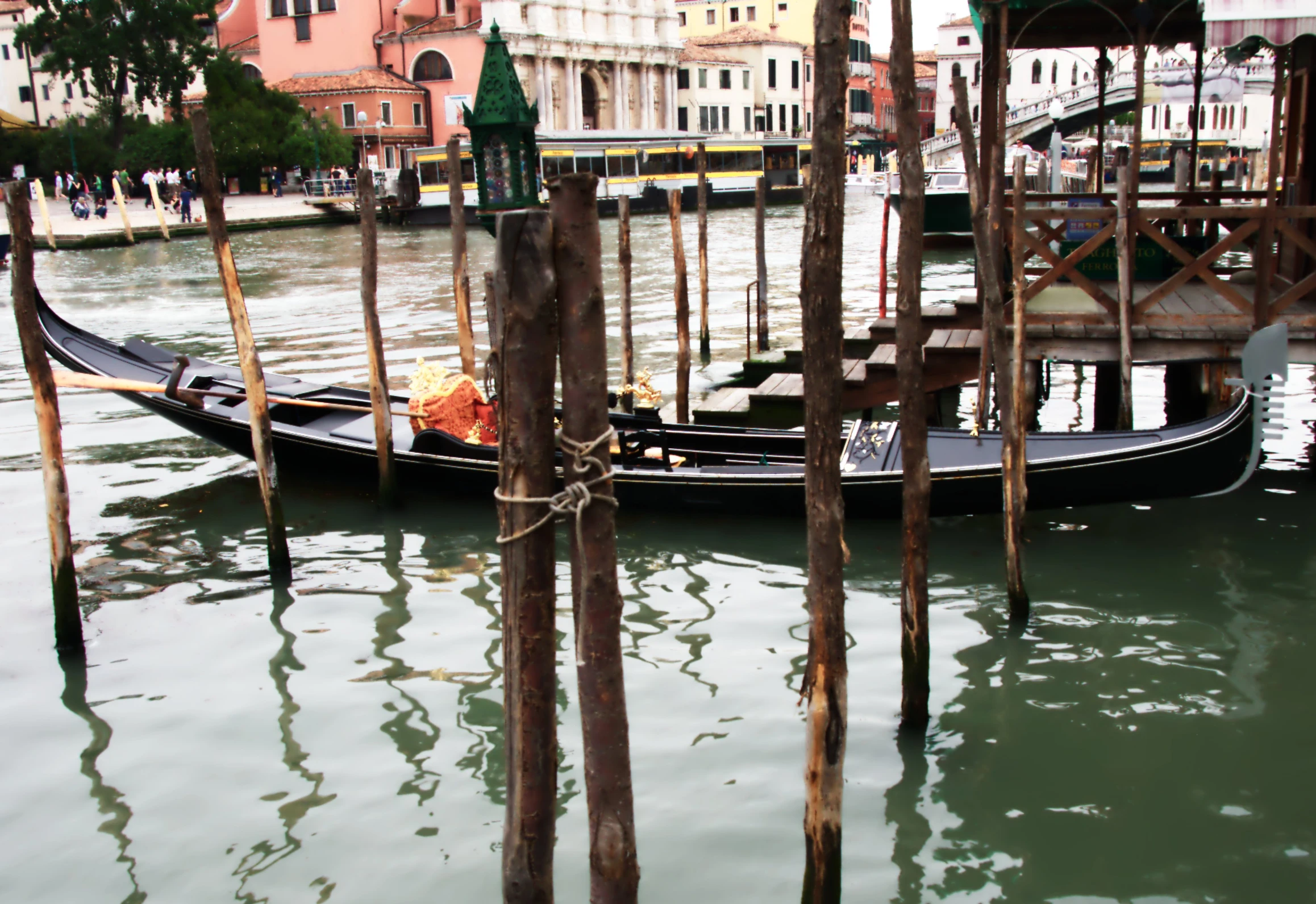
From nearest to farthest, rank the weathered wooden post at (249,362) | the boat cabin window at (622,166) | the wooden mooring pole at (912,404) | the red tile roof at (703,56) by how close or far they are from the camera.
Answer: the wooden mooring pole at (912,404), the weathered wooden post at (249,362), the boat cabin window at (622,166), the red tile roof at (703,56)

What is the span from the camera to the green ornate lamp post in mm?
9250

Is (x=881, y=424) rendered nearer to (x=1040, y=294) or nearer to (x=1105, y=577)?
(x=1105, y=577)

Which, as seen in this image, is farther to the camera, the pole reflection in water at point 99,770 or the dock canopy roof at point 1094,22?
the dock canopy roof at point 1094,22

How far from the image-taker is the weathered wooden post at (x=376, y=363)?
19.5ft

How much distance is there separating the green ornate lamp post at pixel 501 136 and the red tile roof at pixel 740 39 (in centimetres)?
3945

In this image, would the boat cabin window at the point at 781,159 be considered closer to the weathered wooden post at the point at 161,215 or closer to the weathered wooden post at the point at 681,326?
the weathered wooden post at the point at 161,215

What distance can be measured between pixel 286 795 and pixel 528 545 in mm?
1803

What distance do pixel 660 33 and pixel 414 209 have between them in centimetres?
1678

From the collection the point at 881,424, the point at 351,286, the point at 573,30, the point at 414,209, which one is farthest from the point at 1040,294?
the point at 573,30

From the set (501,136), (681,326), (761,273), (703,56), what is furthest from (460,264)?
(703,56)

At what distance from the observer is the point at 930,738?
3.79 m

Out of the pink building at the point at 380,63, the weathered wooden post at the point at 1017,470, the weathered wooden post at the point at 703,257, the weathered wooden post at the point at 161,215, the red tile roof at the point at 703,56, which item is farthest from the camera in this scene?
the red tile roof at the point at 703,56

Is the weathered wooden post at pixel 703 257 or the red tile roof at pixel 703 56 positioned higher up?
the red tile roof at pixel 703 56

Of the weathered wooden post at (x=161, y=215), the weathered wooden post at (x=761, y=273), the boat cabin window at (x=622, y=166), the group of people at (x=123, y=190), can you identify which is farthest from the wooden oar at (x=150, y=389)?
the boat cabin window at (x=622, y=166)
